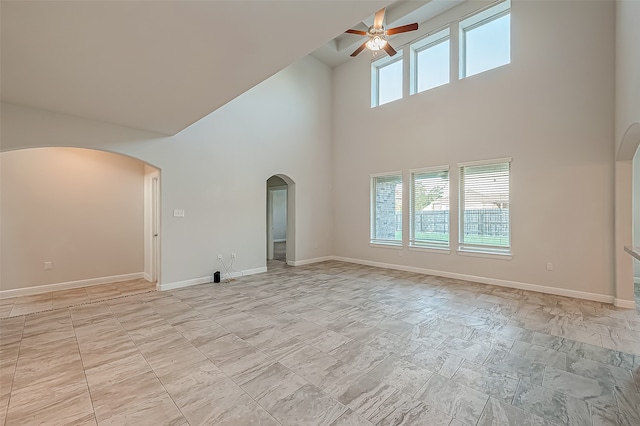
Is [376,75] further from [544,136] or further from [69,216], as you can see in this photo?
[69,216]

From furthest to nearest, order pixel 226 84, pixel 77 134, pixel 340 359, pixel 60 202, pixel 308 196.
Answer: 1. pixel 308 196
2. pixel 60 202
3. pixel 77 134
4. pixel 226 84
5. pixel 340 359

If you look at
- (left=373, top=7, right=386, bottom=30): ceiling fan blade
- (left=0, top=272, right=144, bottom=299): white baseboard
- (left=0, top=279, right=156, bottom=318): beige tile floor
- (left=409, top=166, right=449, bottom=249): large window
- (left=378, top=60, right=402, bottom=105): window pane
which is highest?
(left=378, top=60, right=402, bottom=105): window pane

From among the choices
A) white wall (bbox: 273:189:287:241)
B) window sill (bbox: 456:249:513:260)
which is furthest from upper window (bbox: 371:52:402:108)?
white wall (bbox: 273:189:287:241)

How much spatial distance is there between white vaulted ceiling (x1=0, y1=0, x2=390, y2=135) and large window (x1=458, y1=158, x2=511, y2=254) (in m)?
4.48

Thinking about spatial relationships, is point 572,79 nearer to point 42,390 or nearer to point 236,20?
point 236,20

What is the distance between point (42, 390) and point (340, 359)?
7.95ft

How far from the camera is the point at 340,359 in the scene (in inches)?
101

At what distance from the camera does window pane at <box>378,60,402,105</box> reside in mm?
6887

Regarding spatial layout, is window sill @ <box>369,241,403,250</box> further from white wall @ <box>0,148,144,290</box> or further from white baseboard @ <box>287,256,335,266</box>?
white wall @ <box>0,148,144,290</box>

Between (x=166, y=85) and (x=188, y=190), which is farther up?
(x=166, y=85)

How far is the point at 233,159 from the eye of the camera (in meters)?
5.93

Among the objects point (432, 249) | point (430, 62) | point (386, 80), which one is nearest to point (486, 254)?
point (432, 249)

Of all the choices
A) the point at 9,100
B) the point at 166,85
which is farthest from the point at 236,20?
the point at 9,100

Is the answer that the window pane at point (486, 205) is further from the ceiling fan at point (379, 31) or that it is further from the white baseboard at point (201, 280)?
the white baseboard at point (201, 280)
